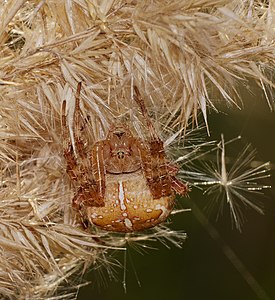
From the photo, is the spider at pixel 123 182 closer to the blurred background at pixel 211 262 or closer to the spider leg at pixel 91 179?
the spider leg at pixel 91 179

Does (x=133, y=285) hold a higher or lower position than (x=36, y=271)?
lower

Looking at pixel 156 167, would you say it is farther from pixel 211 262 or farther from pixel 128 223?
pixel 211 262

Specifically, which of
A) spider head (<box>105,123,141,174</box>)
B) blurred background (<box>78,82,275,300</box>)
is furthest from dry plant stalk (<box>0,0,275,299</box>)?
blurred background (<box>78,82,275,300</box>)

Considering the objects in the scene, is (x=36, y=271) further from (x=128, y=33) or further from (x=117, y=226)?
(x=128, y=33)

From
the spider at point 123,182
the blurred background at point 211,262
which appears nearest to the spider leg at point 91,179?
the spider at point 123,182

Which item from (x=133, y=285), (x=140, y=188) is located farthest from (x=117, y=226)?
(x=133, y=285)

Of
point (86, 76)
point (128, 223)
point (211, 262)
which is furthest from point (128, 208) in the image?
point (211, 262)
